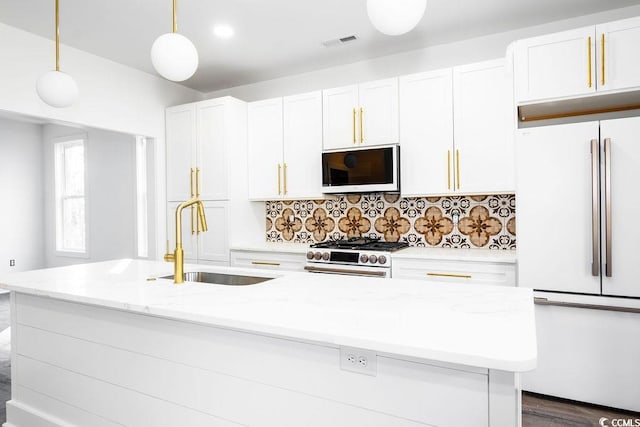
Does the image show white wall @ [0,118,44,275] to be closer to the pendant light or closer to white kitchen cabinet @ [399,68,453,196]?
the pendant light

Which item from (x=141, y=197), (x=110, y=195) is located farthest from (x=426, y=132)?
(x=110, y=195)

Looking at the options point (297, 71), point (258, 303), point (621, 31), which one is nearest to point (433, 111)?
point (621, 31)

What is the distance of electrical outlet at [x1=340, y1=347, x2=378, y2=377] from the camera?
1175 mm

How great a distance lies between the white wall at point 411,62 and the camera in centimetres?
299

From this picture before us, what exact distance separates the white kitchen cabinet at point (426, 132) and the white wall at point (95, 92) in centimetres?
253

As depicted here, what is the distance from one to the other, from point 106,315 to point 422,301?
1.39 meters

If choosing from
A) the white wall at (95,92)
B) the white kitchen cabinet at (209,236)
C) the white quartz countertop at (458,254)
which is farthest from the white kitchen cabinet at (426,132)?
the white wall at (95,92)

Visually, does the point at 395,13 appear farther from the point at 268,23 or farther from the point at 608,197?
the point at 268,23

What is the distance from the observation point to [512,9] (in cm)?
282

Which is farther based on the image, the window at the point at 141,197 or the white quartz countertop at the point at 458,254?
the window at the point at 141,197

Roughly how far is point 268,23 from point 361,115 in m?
1.07

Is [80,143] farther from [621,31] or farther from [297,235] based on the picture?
[621,31]

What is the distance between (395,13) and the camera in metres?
1.35

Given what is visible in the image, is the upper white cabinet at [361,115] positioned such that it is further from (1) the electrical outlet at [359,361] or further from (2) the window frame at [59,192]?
(2) the window frame at [59,192]
